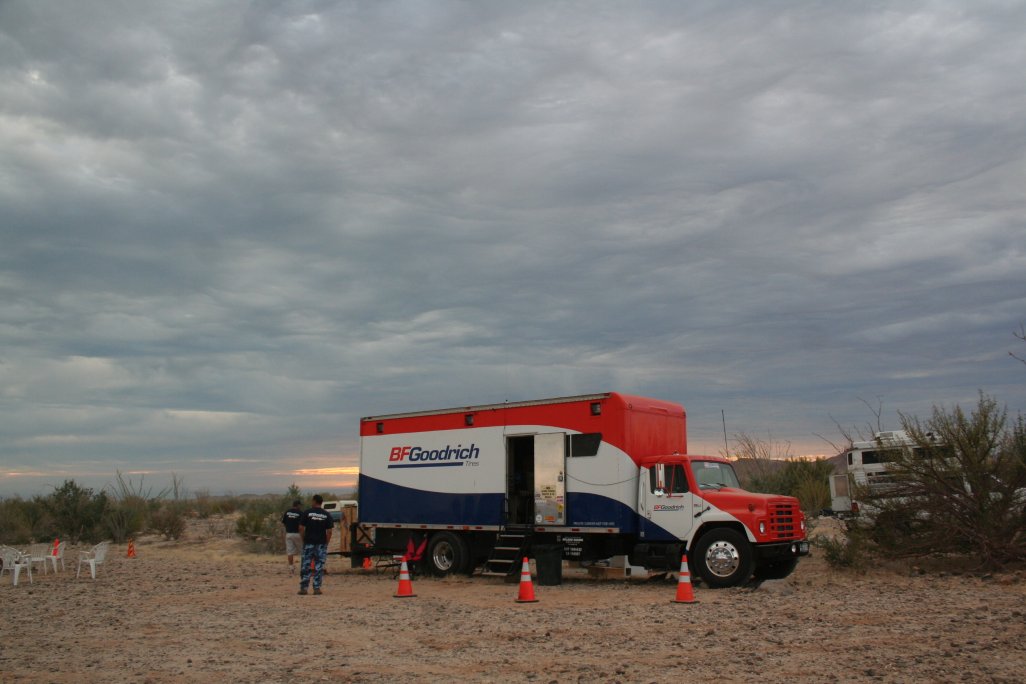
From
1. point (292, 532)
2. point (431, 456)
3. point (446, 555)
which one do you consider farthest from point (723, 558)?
point (292, 532)

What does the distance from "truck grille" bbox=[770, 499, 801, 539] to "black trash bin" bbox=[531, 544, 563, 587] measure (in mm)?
4192

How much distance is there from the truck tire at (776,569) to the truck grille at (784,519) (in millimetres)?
631

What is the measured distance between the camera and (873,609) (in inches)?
498

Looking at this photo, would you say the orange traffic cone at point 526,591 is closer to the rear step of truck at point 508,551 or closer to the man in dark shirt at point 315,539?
the rear step of truck at point 508,551

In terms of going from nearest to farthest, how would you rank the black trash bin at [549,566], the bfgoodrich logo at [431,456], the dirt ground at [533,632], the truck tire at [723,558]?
the dirt ground at [533,632]
the truck tire at [723,558]
the black trash bin at [549,566]
the bfgoodrich logo at [431,456]

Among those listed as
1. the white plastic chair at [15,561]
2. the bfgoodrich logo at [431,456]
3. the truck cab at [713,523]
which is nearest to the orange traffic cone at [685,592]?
the truck cab at [713,523]

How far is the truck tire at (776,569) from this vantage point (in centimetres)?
1688

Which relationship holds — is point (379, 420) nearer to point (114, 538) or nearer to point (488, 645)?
point (488, 645)

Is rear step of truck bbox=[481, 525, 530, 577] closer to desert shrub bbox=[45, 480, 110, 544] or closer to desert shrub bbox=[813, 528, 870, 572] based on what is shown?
desert shrub bbox=[813, 528, 870, 572]

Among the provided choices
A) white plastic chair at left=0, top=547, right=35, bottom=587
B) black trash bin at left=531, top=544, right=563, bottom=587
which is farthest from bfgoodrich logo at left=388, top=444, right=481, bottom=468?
white plastic chair at left=0, top=547, right=35, bottom=587

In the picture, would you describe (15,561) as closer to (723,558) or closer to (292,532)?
(292,532)

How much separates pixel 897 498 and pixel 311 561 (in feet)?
37.6

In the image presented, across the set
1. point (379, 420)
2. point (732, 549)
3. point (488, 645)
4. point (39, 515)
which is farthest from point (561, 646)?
point (39, 515)

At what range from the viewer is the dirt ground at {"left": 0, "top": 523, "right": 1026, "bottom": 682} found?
9164 mm
